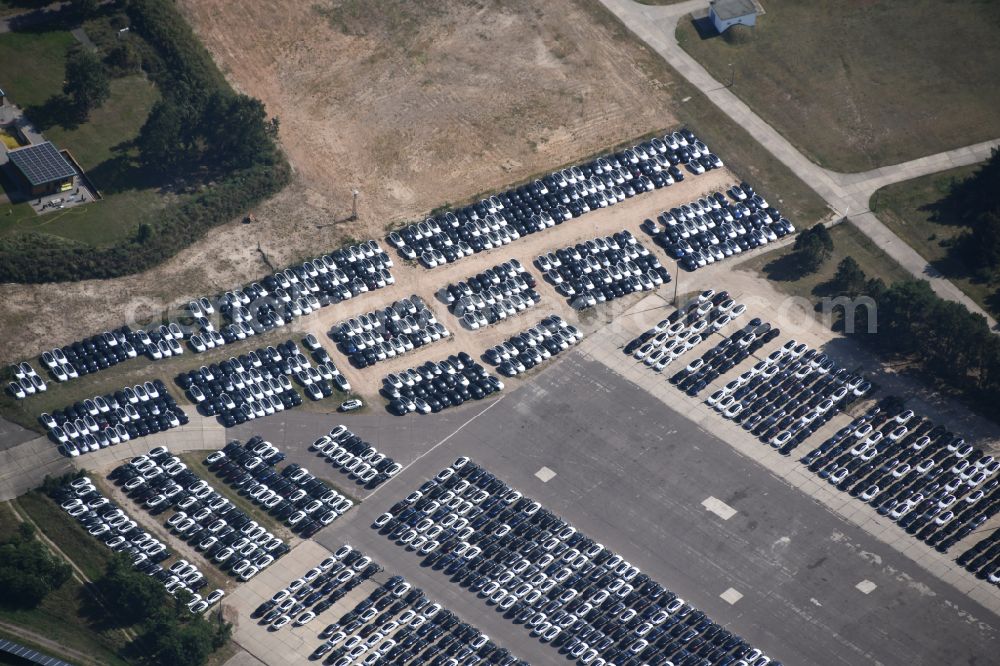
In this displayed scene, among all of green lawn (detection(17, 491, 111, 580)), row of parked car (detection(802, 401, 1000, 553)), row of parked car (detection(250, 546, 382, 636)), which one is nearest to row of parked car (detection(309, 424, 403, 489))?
row of parked car (detection(250, 546, 382, 636))

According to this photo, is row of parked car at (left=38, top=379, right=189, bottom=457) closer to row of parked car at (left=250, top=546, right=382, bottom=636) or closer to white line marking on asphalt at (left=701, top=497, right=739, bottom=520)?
row of parked car at (left=250, top=546, right=382, bottom=636)

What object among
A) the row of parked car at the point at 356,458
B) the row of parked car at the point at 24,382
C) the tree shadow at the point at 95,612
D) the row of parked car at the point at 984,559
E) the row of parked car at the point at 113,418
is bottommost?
the row of parked car at the point at 984,559

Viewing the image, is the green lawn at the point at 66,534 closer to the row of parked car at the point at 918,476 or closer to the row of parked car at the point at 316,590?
the row of parked car at the point at 316,590

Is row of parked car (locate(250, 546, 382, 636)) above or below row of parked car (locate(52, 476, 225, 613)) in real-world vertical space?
below

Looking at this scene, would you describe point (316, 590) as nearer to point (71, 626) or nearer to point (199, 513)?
point (199, 513)

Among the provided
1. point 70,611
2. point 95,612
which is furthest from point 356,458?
point 70,611

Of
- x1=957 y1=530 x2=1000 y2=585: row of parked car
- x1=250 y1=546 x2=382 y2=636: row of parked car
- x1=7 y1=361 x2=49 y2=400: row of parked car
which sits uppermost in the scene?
x1=7 y1=361 x2=49 y2=400: row of parked car

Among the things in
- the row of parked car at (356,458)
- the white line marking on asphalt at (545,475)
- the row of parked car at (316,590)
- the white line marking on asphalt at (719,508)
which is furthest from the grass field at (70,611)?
the white line marking on asphalt at (719,508)

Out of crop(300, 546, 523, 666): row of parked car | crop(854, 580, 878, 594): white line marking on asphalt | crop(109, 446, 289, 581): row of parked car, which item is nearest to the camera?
crop(300, 546, 523, 666): row of parked car
